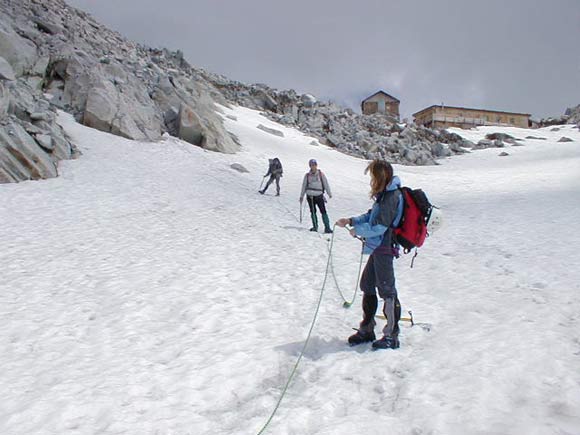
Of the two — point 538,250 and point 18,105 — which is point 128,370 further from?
point 18,105

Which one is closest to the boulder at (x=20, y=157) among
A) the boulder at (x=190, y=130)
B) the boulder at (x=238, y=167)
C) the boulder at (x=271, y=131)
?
the boulder at (x=238, y=167)

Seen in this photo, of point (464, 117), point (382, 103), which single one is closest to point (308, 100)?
point (382, 103)

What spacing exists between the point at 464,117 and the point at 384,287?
97.0 m

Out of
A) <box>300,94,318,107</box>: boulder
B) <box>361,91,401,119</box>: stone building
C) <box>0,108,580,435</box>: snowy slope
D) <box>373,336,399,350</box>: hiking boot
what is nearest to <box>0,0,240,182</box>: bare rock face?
<box>0,108,580,435</box>: snowy slope

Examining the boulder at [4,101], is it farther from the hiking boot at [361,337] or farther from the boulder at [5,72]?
the hiking boot at [361,337]

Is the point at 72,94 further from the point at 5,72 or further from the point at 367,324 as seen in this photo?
the point at 367,324

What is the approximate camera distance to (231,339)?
18.3 feet

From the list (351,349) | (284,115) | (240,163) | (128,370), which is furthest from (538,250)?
(284,115)

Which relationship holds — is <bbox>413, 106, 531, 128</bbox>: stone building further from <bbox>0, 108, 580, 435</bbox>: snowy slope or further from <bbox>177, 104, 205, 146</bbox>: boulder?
<bbox>0, 108, 580, 435</bbox>: snowy slope

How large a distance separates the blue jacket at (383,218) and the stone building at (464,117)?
89041mm

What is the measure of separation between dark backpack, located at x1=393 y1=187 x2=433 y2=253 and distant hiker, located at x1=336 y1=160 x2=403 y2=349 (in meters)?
0.08

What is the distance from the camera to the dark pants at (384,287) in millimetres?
5059

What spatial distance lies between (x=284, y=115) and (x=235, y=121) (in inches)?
568

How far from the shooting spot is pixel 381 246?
505 centimetres
